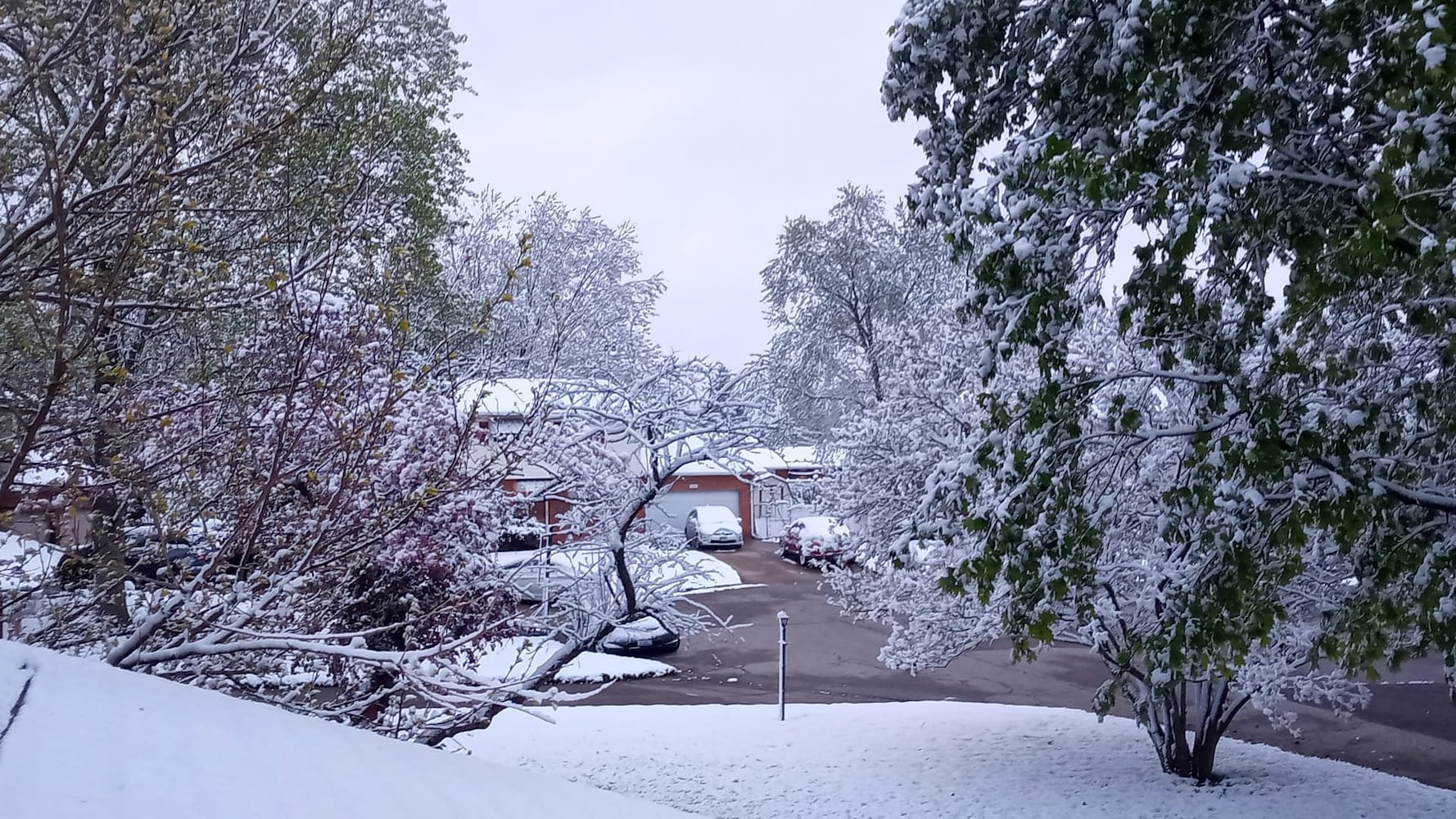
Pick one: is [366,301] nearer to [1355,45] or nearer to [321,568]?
[321,568]

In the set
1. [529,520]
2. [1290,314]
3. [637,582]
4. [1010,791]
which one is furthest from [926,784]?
[1290,314]

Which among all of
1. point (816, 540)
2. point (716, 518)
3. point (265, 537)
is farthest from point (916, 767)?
point (716, 518)

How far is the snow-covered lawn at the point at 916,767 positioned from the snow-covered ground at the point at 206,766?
7.43m

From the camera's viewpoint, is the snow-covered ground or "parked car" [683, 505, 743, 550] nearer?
the snow-covered ground

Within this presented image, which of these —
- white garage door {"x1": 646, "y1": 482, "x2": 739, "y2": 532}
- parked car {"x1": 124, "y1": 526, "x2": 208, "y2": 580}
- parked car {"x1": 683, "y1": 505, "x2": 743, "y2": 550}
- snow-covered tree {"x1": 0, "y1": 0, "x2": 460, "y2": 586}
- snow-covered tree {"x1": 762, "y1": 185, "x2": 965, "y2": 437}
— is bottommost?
parked car {"x1": 683, "y1": 505, "x2": 743, "y2": 550}

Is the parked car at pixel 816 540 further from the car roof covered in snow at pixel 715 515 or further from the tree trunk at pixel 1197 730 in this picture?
the tree trunk at pixel 1197 730

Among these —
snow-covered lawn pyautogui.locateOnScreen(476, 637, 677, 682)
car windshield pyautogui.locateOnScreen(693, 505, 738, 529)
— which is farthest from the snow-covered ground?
car windshield pyautogui.locateOnScreen(693, 505, 738, 529)

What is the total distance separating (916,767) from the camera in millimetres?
11305

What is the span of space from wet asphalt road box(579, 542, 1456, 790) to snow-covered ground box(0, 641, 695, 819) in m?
11.2

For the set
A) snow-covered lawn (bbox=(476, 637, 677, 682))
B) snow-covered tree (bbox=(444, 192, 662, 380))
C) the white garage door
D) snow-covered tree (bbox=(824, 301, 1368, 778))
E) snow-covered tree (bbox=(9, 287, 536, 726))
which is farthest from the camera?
the white garage door

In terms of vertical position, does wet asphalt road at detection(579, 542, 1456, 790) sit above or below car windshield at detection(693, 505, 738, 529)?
below

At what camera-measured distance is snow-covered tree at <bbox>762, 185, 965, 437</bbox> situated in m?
27.4

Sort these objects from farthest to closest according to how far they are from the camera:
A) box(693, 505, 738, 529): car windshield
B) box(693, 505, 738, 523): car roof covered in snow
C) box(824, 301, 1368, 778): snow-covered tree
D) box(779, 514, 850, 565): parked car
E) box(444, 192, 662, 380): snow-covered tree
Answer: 1. box(693, 505, 738, 523): car roof covered in snow
2. box(693, 505, 738, 529): car windshield
3. box(444, 192, 662, 380): snow-covered tree
4. box(779, 514, 850, 565): parked car
5. box(824, 301, 1368, 778): snow-covered tree

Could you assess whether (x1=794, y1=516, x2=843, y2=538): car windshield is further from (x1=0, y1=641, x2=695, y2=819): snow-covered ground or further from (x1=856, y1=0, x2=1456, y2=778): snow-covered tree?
(x1=0, y1=641, x2=695, y2=819): snow-covered ground
